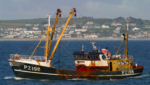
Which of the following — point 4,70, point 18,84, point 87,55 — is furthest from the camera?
point 4,70

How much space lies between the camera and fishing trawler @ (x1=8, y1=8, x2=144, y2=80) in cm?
5359

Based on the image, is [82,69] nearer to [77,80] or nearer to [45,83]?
[77,80]

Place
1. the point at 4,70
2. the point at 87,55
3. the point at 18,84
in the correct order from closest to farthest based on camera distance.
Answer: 1. the point at 18,84
2. the point at 87,55
3. the point at 4,70

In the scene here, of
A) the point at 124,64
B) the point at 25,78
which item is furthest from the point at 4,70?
the point at 124,64

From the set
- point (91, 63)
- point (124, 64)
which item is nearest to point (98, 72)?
point (91, 63)

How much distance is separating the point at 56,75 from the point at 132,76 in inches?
593

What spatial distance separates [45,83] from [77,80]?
6195mm

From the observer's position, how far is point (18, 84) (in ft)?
170

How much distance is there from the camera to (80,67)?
186 ft

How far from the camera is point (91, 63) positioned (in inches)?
2224

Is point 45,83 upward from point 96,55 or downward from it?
downward

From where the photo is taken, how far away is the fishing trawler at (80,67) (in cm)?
5359

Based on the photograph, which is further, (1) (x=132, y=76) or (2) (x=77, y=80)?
(1) (x=132, y=76)

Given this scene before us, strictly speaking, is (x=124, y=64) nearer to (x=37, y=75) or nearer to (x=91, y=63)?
(x=91, y=63)
